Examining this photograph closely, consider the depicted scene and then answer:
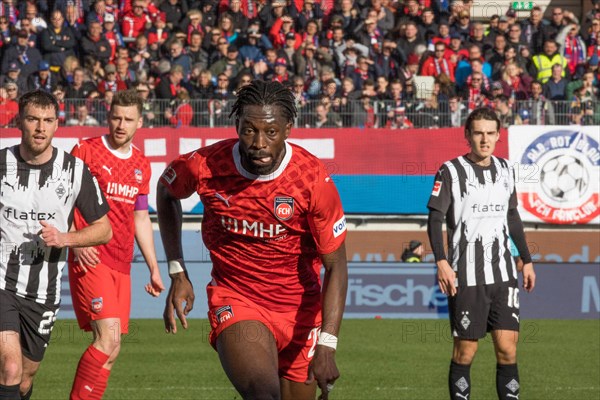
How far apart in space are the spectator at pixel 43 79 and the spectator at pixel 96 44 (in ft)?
3.11

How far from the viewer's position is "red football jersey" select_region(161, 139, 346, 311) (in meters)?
5.29

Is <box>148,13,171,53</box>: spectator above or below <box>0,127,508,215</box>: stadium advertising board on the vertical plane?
above

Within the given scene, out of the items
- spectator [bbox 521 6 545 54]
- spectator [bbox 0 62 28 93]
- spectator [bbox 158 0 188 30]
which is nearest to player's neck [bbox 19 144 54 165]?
spectator [bbox 0 62 28 93]

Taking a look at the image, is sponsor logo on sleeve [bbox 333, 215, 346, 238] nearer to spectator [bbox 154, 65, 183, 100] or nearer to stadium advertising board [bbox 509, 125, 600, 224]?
stadium advertising board [bbox 509, 125, 600, 224]

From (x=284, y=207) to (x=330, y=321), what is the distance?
635 mm

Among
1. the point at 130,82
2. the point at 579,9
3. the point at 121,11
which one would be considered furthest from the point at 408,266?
the point at 579,9

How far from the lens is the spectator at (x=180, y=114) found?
16.4 m

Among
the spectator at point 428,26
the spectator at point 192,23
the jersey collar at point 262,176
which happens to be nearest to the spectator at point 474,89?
the spectator at point 428,26

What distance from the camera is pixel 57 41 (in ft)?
59.2

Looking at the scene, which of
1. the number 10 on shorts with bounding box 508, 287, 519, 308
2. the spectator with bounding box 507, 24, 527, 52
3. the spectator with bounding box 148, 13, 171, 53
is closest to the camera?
the number 10 on shorts with bounding box 508, 287, 519, 308

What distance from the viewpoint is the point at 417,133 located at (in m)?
16.6

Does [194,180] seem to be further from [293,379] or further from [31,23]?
[31,23]

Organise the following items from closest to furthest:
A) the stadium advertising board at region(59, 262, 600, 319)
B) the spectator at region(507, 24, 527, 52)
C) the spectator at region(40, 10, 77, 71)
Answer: the stadium advertising board at region(59, 262, 600, 319)
the spectator at region(40, 10, 77, 71)
the spectator at region(507, 24, 527, 52)

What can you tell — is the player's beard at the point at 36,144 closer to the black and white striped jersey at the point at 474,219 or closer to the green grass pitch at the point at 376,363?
the black and white striped jersey at the point at 474,219
